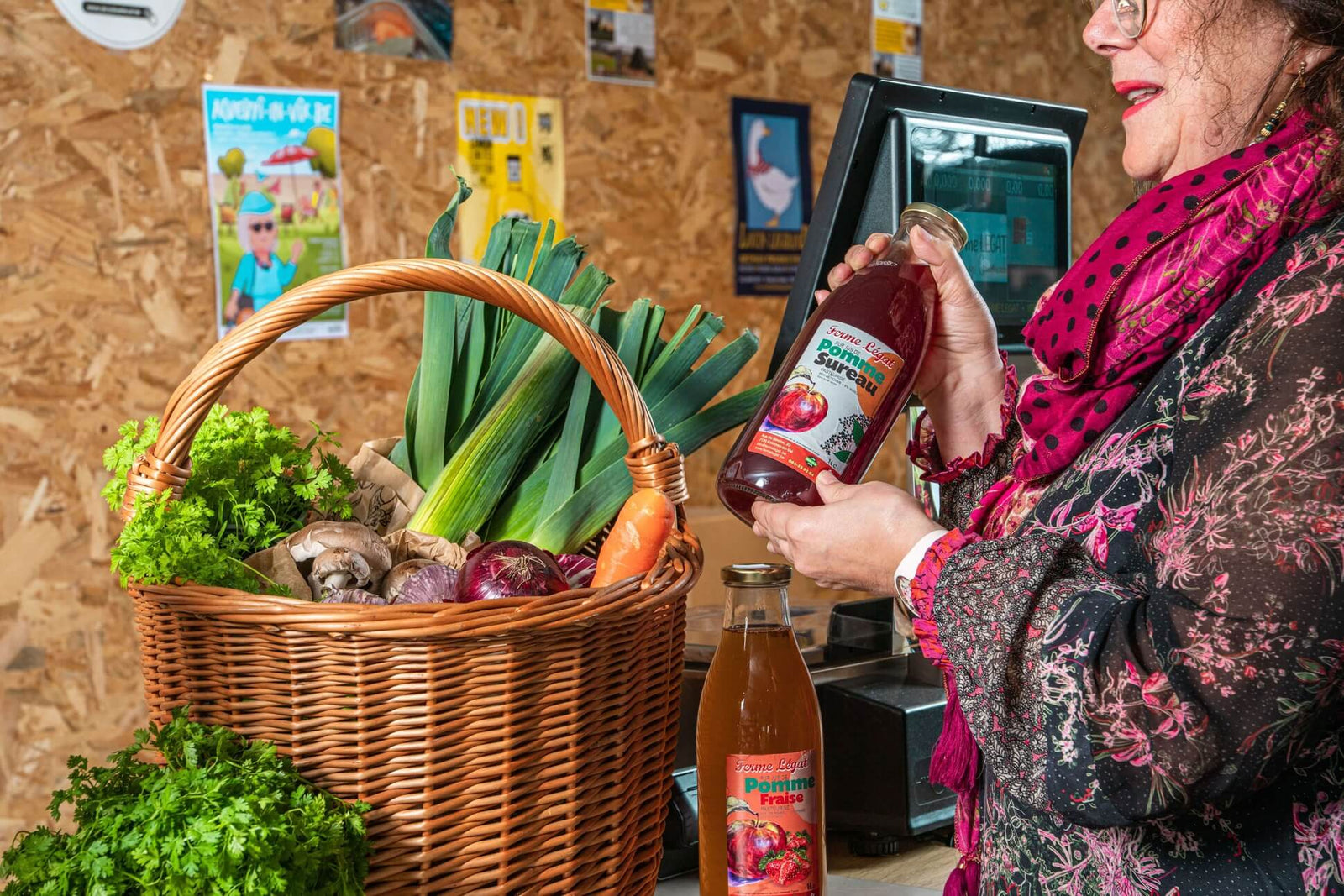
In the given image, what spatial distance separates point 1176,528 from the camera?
692 mm

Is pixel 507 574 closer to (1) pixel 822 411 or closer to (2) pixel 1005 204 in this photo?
(1) pixel 822 411

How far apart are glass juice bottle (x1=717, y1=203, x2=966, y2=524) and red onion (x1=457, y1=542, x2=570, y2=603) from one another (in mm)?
150

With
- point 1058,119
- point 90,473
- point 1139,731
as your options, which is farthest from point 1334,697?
point 90,473

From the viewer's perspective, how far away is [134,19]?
2.20 meters

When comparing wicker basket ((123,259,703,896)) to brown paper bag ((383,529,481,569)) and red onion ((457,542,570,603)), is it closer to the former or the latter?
red onion ((457,542,570,603))

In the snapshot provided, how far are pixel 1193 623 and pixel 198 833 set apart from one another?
1.85 ft

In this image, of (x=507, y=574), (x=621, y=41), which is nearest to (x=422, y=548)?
(x=507, y=574)

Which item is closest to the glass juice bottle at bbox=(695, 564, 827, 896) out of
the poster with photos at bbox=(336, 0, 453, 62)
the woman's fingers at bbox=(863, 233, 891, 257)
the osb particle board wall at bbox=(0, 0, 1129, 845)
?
the woman's fingers at bbox=(863, 233, 891, 257)

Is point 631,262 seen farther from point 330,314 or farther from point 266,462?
point 266,462

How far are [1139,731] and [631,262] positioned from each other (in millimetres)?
2343

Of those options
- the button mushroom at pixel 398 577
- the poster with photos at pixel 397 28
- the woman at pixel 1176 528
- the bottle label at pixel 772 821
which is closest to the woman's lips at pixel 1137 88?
the woman at pixel 1176 528

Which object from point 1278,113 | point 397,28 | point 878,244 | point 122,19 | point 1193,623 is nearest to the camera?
point 1193,623

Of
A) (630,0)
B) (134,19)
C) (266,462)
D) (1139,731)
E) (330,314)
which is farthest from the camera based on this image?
(630,0)

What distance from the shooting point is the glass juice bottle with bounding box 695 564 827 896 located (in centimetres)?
88
